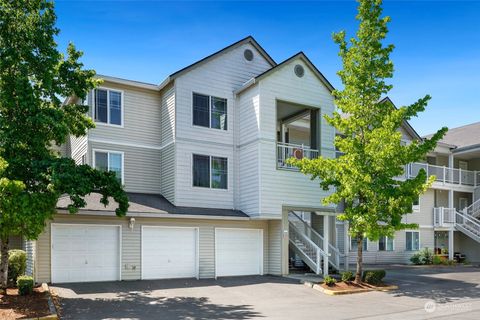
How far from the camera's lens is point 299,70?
19.9 m

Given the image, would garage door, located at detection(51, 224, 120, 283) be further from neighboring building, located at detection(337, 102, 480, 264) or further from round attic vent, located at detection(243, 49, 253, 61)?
neighboring building, located at detection(337, 102, 480, 264)

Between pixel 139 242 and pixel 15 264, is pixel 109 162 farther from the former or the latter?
pixel 15 264

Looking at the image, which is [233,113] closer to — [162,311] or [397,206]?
[397,206]

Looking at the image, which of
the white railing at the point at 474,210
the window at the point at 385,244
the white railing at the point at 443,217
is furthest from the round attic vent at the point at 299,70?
the white railing at the point at 474,210

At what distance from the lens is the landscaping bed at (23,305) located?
1038cm

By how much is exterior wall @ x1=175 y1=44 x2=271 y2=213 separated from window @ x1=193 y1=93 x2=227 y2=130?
0.63ft

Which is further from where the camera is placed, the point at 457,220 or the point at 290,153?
the point at 457,220

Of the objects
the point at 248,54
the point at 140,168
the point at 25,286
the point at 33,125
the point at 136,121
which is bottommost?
the point at 25,286

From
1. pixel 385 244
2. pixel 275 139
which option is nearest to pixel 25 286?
pixel 275 139

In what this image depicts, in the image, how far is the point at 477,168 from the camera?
32.6 meters

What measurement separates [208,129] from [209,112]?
0.80 m

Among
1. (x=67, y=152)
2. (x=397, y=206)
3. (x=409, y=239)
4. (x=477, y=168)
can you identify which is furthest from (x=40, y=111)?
(x=477, y=168)

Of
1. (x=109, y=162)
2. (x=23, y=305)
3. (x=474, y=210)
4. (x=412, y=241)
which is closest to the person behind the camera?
Result: (x=23, y=305)

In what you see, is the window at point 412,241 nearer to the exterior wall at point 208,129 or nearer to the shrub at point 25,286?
the exterior wall at point 208,129
